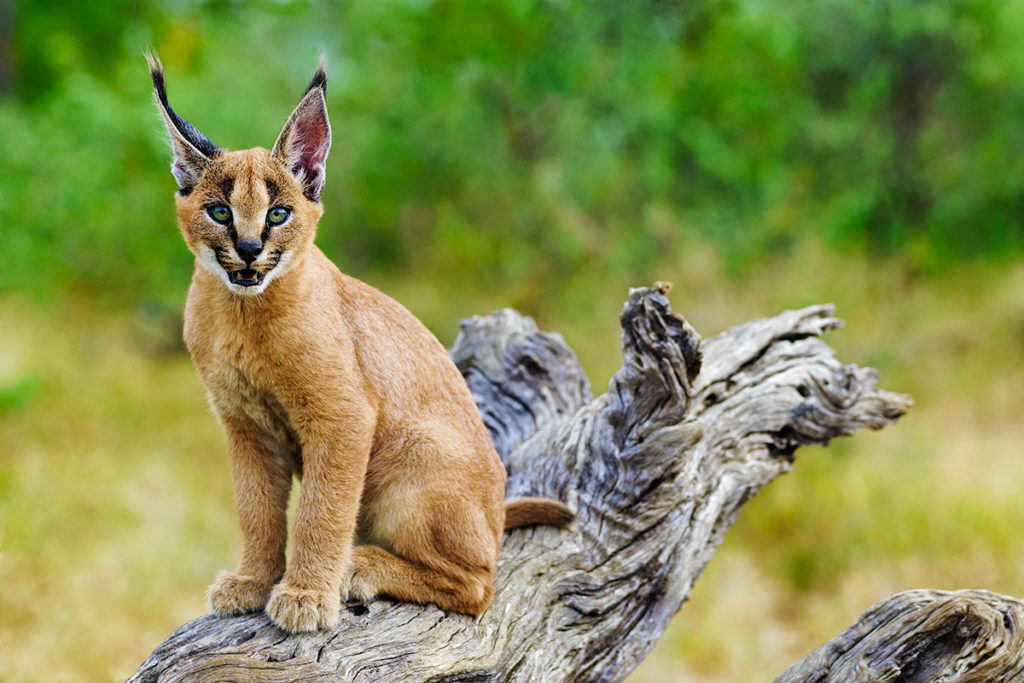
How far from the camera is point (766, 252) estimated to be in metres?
13.8

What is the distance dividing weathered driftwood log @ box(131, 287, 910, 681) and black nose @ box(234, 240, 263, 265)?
141 centimetres

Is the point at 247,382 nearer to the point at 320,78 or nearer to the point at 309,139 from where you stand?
the point at 309,139

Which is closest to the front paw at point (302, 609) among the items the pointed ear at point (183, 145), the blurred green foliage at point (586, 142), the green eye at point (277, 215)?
the green eye at point (277, 215)

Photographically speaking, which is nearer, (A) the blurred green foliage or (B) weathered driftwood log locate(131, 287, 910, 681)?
(B) weathered driftwood log locate(131, 287, 910, 681)

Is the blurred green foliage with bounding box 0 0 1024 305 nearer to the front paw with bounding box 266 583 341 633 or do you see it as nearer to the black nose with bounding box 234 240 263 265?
the black nose with bounding box 234 240 263 265

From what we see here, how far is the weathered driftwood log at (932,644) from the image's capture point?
3.95 m

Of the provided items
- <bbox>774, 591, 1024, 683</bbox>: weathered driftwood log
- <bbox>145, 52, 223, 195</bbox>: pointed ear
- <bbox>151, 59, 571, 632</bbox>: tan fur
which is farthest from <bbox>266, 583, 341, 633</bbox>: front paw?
<bbox>774, 591, 1024, 683</bbox>: weathered driftwood log

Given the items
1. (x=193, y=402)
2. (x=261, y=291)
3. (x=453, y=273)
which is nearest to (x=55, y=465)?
(x=193, y=402)

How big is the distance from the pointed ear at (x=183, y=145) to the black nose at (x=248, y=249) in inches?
12.8

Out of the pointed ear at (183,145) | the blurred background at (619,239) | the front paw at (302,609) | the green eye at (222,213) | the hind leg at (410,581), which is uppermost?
the blurred background at (619,239)

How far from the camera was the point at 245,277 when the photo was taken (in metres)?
3.34

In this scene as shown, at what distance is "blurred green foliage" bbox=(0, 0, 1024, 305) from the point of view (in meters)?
11.9

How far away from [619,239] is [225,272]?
31.7 feet

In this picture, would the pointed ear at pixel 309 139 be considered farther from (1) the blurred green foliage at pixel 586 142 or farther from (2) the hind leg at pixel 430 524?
(1) the blurred green foliage at pixel 586 142
